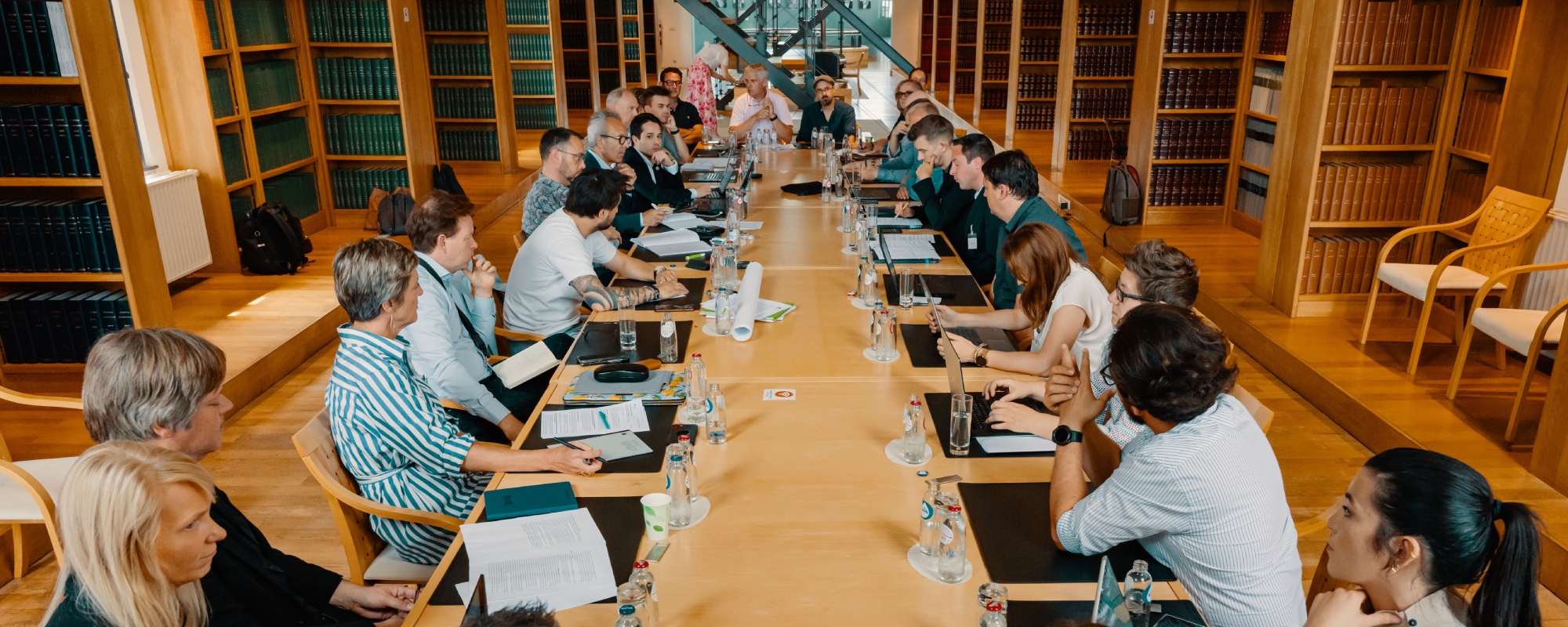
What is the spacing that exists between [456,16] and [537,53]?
4.89 feet

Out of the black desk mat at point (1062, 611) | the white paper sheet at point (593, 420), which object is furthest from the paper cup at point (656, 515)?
the black desk mat at point (1062, 611)

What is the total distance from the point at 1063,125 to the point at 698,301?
645cm

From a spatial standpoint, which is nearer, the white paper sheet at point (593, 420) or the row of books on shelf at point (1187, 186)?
the white paper sheet at point (593, 420)

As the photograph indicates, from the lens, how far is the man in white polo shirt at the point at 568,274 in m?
3.94

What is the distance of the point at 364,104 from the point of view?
7711 mm

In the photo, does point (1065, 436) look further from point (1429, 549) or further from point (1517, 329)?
point (1517, 329)

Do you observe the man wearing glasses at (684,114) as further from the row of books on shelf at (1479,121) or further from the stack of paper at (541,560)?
the stack of paper at (541,560)

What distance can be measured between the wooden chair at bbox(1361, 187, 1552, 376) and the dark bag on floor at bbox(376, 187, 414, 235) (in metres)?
6.20

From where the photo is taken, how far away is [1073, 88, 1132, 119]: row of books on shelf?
9.62 m

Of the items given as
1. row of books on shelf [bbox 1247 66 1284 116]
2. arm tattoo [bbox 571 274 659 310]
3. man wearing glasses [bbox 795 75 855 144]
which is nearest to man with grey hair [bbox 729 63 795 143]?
man wearing glasses [bbox 795 75 855 144]

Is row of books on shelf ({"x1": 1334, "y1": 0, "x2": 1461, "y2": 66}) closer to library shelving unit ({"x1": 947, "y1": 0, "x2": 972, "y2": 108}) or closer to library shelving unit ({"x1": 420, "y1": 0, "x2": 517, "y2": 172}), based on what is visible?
library shelving unit ({"x1": 420, "y1": 0, "x2": 517, "y2": 172})

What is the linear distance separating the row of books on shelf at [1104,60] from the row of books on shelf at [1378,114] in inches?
168

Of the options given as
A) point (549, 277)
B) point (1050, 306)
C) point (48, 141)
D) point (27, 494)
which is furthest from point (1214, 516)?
point (48, 141)

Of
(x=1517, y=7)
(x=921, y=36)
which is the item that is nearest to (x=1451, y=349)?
(x=1517, y=7)
